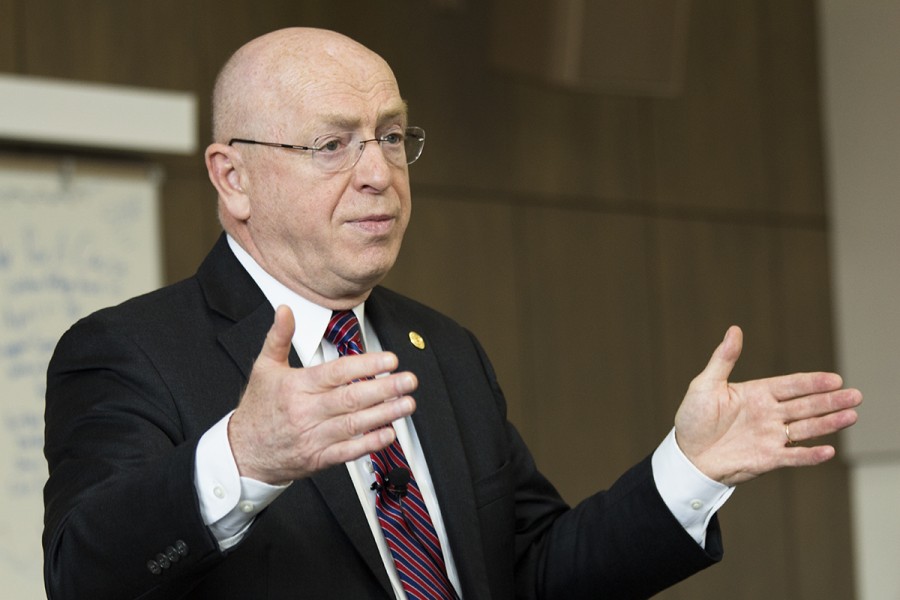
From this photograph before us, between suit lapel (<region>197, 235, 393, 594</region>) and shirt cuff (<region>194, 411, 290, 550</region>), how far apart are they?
12.0 inches

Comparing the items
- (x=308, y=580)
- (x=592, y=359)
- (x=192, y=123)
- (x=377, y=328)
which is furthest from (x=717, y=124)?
(x=308, y=580)

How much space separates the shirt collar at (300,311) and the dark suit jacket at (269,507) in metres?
0.03

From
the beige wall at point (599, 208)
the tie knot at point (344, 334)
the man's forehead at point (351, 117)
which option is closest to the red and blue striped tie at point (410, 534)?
the tie knot at point (344, 334)

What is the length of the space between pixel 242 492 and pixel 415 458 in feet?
2.08

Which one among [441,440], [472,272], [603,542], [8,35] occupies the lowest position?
[603,542]

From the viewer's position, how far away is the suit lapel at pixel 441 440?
2.30m

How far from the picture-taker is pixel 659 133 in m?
6.41

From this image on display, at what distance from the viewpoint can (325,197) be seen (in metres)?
2.37

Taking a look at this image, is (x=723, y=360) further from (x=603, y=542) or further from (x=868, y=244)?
(x=868, y=244)

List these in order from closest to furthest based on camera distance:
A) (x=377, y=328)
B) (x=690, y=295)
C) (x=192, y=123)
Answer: (x=377, y=328) < (x=192, y=123) < (x=690, y=295)

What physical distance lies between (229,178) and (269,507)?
73cm

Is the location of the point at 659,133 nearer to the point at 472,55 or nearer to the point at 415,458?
the point at 472,55

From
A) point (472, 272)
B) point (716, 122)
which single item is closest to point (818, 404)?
point (472, 272)

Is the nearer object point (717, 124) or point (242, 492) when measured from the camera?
point (242, 492)
